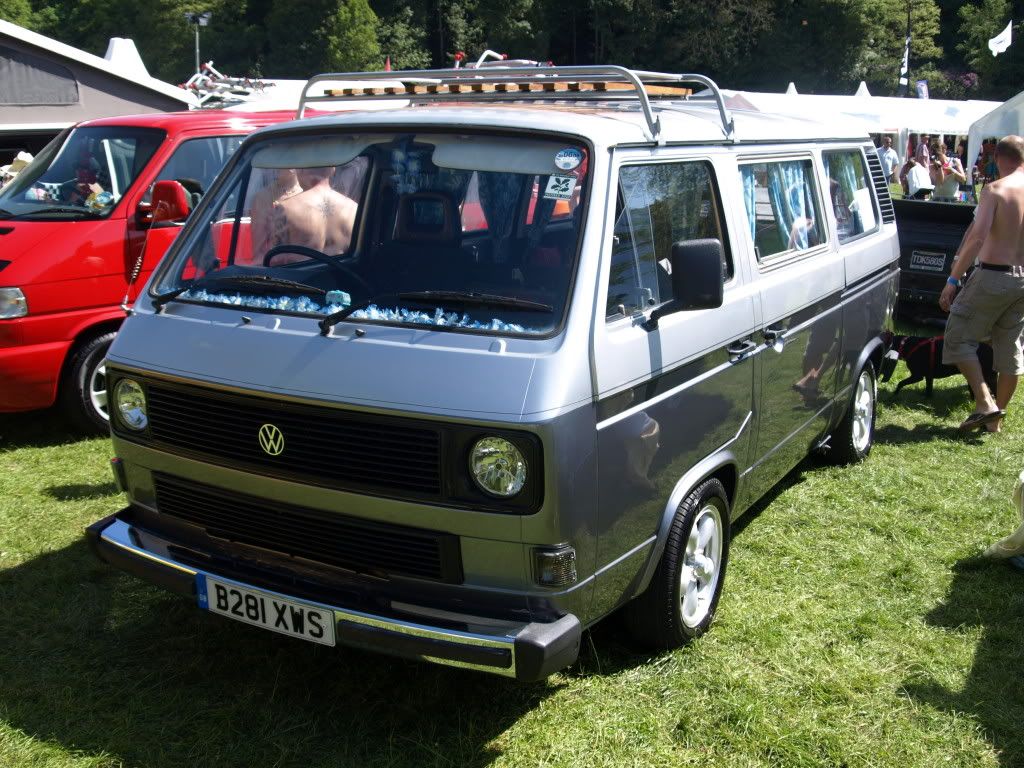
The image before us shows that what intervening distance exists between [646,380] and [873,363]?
3878 mm

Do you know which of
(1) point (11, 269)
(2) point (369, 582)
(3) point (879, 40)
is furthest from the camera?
(3) point (879, 40)

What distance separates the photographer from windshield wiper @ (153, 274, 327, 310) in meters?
3.78

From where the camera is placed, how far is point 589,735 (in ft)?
11.9

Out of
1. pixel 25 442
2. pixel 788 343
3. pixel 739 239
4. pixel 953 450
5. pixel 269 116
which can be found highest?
pixel 269 116

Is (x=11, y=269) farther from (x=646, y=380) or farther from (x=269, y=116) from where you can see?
(x=646, y=380)

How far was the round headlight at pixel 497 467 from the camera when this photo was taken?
3.16m

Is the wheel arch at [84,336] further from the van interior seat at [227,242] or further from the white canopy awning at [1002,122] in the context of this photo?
the white canopy awning at [1002,122]

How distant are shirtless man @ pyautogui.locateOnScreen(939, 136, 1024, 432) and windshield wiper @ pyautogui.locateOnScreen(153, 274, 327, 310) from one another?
17.8 ft

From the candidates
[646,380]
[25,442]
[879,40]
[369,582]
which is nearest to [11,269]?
[25,442]

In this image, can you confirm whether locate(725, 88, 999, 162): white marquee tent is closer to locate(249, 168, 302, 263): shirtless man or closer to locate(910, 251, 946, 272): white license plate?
locate(910, 251, 946, 272): white license plate

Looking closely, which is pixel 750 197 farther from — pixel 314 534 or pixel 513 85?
pixel 314 534

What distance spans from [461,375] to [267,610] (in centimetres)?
109

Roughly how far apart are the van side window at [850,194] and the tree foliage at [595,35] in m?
66.7

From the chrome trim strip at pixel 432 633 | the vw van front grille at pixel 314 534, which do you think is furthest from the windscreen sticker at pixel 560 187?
the chrome trim strip at pixel 432 633
